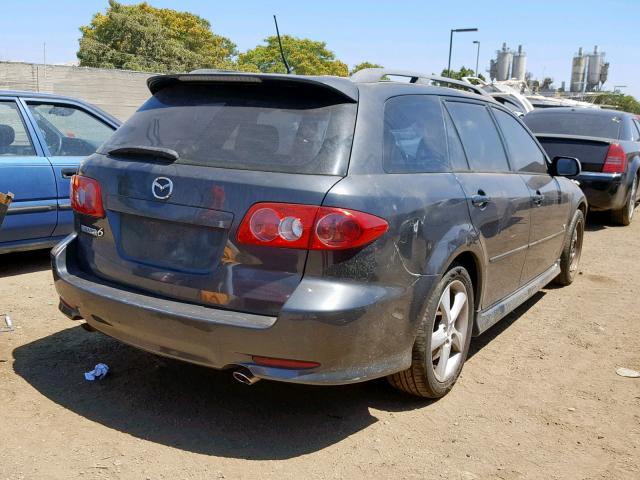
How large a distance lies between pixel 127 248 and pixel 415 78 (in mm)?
2011

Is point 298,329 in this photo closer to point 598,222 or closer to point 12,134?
point 12,134

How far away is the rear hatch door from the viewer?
2834mm

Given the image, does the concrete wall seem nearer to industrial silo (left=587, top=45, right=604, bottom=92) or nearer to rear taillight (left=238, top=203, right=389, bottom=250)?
rear taillight (left=238, top=203, right=389, bottom=250)

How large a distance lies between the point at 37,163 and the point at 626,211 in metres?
8.11

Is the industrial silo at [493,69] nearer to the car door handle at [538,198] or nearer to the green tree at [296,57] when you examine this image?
the green tree at [296,57]

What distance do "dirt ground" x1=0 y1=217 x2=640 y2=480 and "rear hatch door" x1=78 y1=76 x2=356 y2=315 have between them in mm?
693

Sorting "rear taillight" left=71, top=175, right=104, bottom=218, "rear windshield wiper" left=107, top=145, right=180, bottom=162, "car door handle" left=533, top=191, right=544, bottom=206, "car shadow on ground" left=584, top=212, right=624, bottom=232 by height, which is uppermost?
"rear windshield wiper" left=107, top=145, right=180, bottom=162

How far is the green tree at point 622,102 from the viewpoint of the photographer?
86.1 m

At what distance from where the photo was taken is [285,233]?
9.18 ft

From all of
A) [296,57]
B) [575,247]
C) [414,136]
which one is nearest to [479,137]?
[414,136]

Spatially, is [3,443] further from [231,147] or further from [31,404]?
[231,147]

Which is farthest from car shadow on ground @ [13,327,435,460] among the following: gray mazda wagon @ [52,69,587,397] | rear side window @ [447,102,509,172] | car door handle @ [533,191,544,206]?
car door handle @ [533,191,544,206]

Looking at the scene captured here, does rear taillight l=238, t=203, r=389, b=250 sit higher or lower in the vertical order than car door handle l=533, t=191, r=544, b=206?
higher

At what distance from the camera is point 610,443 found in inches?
128
